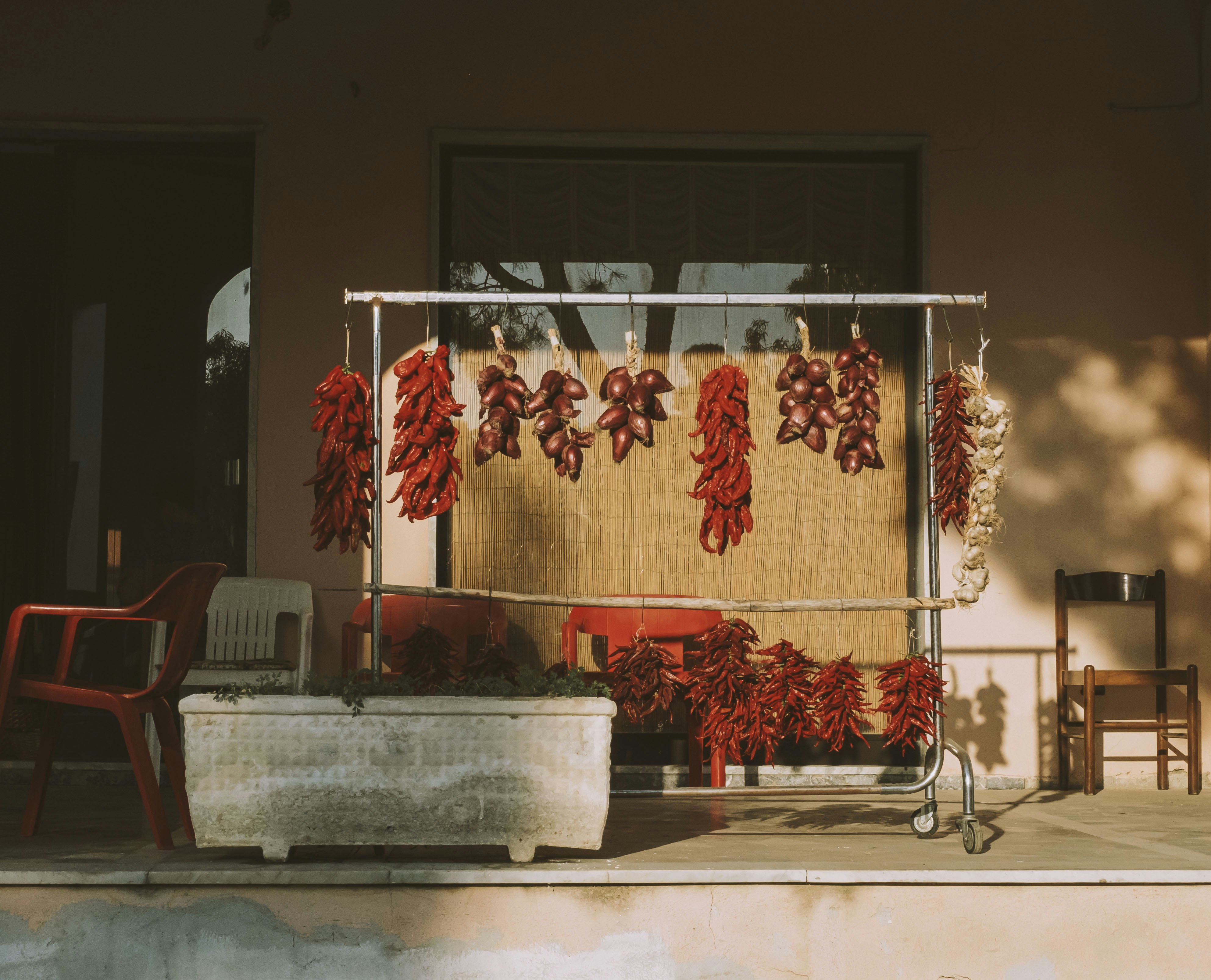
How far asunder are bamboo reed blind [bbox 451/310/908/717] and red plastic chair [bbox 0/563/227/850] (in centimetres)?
200

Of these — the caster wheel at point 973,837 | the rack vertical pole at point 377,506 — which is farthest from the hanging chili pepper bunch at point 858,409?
the rack vertical pole at point 377,506

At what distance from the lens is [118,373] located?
5.70 m

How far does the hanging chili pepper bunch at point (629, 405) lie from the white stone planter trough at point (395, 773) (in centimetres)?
97

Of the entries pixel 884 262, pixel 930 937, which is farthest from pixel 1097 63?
pixel 930 937

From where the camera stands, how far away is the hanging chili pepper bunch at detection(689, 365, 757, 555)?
3.92 meters

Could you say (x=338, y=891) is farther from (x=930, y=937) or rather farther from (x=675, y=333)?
(x=675, y=333)

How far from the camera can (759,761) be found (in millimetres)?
5699

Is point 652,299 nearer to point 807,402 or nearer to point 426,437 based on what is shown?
point 807,402

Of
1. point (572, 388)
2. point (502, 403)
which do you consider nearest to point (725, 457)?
point (572, 388)

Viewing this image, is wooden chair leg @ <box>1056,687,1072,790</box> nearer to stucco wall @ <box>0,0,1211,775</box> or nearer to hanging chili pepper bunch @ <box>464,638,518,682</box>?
stucco wall @ <box>0,0,1211,775</box>

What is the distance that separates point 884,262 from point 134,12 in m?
3.98

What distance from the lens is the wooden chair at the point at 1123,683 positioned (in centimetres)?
537

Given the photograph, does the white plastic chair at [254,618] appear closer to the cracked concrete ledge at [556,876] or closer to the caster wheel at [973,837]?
the cracked concrete ledge at [556,876]

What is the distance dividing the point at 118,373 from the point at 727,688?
11.8ft
